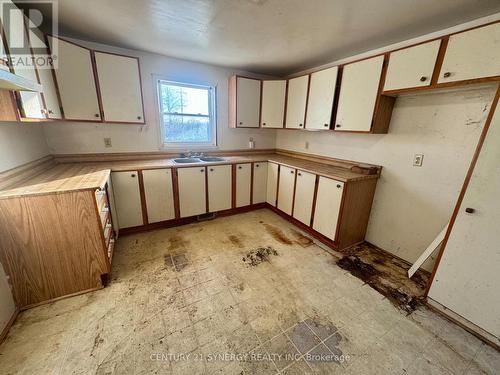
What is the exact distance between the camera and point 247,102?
3.29 metres

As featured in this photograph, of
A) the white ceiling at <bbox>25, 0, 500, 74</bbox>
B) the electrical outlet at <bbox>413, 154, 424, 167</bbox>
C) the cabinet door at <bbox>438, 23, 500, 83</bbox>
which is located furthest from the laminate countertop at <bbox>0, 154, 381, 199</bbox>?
the white ceiling at <bbox>25, 0, 500, 74</bbox>

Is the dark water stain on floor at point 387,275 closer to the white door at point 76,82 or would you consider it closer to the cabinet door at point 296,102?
the cabinet door at point 296,102

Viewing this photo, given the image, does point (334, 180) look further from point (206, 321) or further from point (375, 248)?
point (206, 321)

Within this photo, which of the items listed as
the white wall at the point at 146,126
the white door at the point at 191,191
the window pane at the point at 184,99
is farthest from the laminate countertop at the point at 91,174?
the window pane at the point at 184,99

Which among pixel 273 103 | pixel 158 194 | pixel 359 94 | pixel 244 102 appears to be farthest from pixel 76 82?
pixel 359 94

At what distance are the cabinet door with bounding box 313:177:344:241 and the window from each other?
1958 mm

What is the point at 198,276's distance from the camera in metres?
1.99

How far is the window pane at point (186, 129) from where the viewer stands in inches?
122

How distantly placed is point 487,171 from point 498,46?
2.80 feet

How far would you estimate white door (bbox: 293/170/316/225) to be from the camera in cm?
267

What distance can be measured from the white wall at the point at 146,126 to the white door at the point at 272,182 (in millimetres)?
903

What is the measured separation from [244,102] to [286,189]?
1.53 m

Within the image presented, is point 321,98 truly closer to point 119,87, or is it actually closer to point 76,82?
point 119,87

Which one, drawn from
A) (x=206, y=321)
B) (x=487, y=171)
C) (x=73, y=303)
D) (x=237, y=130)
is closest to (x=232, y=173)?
(x=237, y=130)
